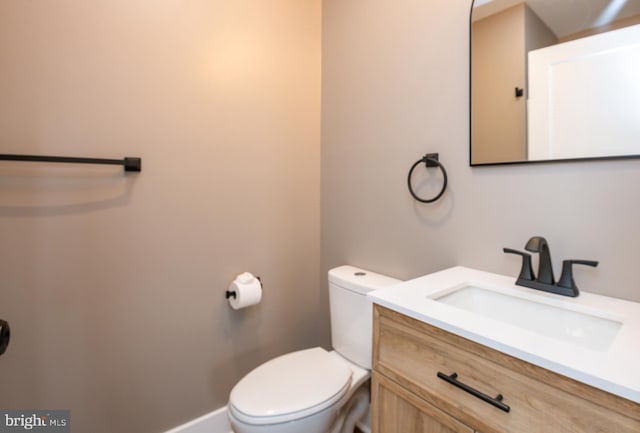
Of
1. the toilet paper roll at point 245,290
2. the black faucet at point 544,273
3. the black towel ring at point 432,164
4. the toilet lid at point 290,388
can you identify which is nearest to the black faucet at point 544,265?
the black faucet at point 544,273

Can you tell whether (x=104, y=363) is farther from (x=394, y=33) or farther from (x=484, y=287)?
(x=394, y=33)

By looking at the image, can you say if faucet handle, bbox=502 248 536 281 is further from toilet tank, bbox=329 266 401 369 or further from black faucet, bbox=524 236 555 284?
toilet tank, bbox=329 266 401 369

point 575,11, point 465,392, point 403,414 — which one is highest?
point 575,11

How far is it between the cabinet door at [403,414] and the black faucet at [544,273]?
0.49 meters

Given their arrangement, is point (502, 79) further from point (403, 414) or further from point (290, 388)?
point (290, 388)

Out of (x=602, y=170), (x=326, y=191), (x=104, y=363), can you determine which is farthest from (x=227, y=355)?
(x=602, y=170)

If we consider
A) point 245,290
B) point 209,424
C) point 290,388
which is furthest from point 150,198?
point 209,424

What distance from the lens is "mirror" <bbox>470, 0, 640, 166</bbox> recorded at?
86cm

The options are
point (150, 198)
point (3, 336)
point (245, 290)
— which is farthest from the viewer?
point (245, 290)

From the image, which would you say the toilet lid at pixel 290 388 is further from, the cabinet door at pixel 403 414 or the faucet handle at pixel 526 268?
the faucet handle at pixel 526 268

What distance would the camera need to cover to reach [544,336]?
658 millimetres

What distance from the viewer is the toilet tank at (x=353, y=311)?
52.8 inches

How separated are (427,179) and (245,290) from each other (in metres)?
0.98

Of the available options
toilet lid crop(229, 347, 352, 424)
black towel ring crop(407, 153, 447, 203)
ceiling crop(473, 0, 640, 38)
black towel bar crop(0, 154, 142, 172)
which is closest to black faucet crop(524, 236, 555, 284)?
black towel ring crop(407, 153, 447, 203)
